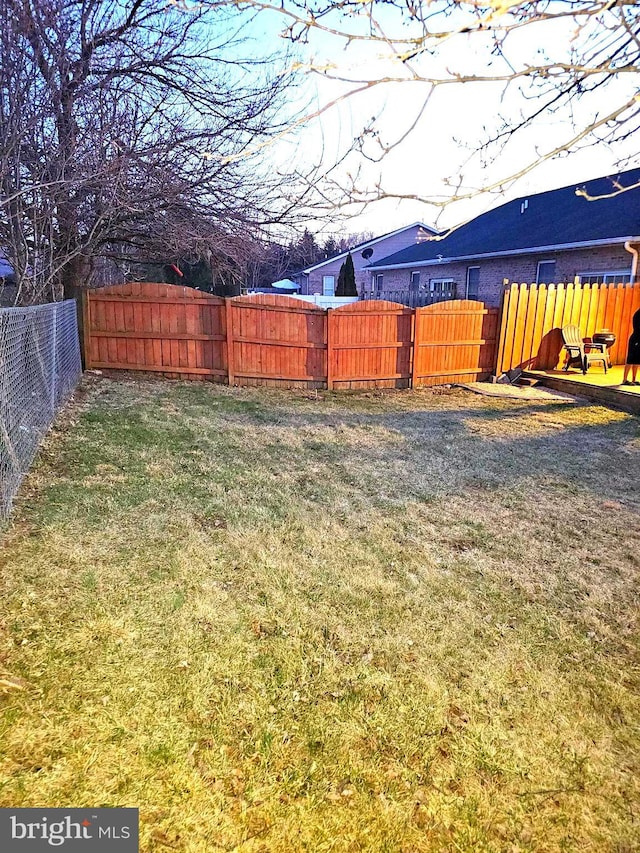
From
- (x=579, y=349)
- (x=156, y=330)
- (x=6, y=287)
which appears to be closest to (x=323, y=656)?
(x=156, y=330)

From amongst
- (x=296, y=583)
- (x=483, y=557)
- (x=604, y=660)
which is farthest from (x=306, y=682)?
(x=483, y=557)

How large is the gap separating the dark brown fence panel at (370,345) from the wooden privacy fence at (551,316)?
2288mm

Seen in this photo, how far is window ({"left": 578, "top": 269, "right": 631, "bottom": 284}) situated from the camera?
13023 mm

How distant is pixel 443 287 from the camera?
20453 mm

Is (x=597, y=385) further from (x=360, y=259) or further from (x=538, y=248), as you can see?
(x=360, y=259)

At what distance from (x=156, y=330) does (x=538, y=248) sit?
38.5 ft

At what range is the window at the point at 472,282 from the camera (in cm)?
1864

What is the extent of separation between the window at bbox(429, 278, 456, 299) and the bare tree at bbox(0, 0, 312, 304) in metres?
11.8

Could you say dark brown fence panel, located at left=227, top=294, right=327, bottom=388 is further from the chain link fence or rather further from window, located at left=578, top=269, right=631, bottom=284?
window, located at left=578, top=269, right=631, bottom=284

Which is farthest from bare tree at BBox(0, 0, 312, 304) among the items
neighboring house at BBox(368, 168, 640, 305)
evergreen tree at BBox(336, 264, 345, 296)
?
evergreen tree at BBox(336, 264, 345, 296)

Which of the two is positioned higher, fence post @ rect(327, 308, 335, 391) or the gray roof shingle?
the gray roof shingle

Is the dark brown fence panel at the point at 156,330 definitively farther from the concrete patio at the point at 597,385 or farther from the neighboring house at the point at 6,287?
the concrete patio at the point at 597,385

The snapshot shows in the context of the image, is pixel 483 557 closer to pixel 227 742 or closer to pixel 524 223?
pixel 227 742

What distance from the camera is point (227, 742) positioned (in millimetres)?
1897
